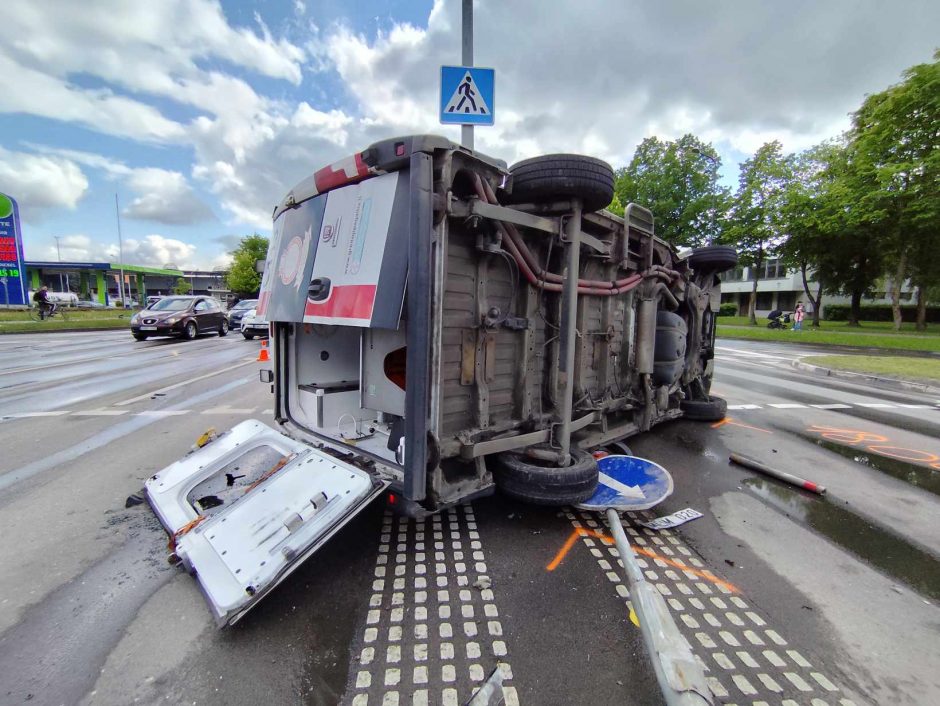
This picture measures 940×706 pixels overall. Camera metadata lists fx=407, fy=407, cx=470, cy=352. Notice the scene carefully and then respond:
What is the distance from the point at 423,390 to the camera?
2.43 meters

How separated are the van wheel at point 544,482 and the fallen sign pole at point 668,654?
2.50ft

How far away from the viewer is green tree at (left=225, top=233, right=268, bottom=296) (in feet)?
165

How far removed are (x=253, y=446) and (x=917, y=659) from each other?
4.25m

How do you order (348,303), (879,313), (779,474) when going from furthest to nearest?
(879,313) < (779,474) < (348,303)

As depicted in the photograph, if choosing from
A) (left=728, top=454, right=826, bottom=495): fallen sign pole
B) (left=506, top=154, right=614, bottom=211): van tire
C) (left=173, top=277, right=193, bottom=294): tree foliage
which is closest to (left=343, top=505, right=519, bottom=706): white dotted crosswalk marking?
(left=506, top=154, right=614, bottom=211): van tire

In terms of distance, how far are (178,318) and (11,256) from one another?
11908mm

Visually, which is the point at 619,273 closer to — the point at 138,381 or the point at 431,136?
the point at 431,136

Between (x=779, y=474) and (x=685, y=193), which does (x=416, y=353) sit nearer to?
(x=779, y=474)

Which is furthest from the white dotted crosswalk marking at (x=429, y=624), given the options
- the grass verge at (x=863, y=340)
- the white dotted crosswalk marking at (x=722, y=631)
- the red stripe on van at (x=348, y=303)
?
the grass verge at (x=863, y=340)

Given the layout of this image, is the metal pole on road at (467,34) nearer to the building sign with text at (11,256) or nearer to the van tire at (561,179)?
the van tire at (561,179)

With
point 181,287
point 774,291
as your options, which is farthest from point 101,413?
point 181,287

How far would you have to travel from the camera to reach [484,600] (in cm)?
228

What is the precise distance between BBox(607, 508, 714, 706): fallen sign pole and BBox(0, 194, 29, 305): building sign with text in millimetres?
28202

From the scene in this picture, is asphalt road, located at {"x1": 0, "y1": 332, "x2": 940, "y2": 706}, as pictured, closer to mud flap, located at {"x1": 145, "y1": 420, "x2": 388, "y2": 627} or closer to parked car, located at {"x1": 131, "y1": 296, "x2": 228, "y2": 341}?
mud flap, located at {"x1": 145, "y1": 420, "x2": 388, "y2": 627}
